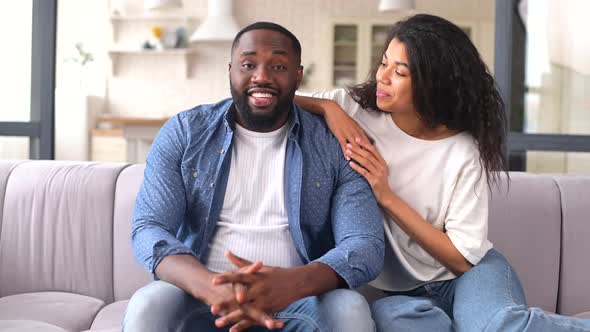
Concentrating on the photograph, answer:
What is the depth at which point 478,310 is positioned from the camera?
5.47ft

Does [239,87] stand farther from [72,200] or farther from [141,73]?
[141,73]

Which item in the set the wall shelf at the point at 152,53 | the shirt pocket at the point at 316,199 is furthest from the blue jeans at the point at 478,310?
the wall shelf at the point at 152,53

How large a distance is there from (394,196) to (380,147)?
17cm

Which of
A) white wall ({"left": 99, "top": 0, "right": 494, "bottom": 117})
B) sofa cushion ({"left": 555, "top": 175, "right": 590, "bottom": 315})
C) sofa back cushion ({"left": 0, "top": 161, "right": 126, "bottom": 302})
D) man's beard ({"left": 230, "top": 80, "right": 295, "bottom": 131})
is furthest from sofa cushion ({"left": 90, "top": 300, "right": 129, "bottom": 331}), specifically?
white wall ({"left": 99, "top": 0, "right": 494, "bottom": 117})

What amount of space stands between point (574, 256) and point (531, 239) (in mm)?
136

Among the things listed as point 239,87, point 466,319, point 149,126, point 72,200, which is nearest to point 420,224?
point 466,319

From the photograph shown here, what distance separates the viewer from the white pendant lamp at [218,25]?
7234 millimetres

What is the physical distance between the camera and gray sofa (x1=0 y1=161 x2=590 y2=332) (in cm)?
216

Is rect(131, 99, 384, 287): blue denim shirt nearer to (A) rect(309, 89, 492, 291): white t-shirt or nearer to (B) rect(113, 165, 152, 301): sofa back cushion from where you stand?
(A) rect(309, 89, 492, 291): white t-shirt

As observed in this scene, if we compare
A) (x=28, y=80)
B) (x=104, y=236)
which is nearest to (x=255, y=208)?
(x=104, y=236)

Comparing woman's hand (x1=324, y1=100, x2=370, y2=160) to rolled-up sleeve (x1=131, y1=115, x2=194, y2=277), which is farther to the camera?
woman's hand (x1=324, y1=100, x2=370, y2=160)

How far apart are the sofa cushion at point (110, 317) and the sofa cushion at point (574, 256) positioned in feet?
4.19

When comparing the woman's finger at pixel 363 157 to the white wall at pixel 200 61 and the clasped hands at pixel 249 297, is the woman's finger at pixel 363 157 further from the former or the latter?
the white wall at pixel 200 61

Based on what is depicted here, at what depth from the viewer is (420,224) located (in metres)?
1.78
